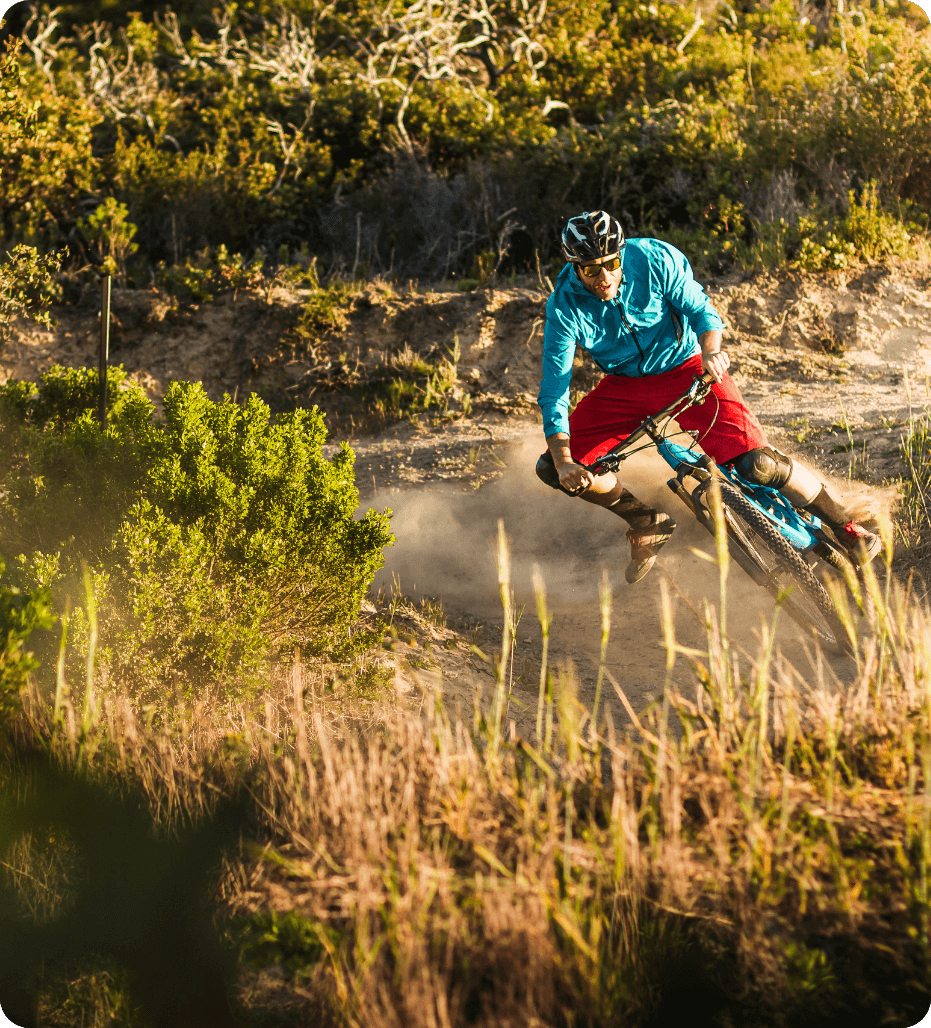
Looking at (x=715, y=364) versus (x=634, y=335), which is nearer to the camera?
(x=715, y=364)

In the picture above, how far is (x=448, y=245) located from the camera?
11.5 meters

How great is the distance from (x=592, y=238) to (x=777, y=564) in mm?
1904

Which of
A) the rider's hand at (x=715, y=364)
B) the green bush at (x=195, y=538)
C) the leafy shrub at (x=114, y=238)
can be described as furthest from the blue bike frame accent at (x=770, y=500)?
the leafy shrub at (x=114, y=238)

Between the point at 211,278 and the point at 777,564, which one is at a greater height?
the point at 211,278

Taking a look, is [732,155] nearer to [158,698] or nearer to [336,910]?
[158,698]

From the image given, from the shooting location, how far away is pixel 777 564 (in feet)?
14.3

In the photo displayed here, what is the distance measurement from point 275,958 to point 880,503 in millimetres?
4853

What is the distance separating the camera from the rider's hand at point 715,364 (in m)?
4.04

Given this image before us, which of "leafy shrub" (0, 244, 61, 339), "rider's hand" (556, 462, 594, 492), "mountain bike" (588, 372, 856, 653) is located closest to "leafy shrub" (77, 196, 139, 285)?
"leafy shrub" (0, 244, 61, 339)

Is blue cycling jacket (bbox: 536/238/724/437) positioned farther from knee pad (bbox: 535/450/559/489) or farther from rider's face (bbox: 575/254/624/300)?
knee pad (bbox: 535/450/559/489)

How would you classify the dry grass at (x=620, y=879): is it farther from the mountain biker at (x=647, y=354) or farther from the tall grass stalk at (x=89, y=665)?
the mountain biker at (x=647, y=354)

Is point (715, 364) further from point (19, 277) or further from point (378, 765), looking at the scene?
point (19, 277)

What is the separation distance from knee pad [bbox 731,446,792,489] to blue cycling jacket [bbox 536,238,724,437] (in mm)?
670

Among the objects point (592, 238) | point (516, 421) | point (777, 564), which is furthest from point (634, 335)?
point (516, 421)
